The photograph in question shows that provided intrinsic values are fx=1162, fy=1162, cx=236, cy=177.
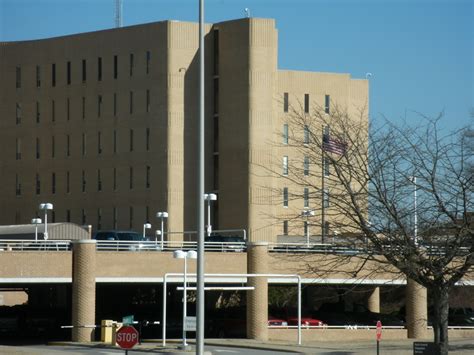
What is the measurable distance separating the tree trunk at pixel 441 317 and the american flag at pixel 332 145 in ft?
15.4

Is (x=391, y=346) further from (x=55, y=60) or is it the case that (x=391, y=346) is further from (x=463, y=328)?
(x=55, y=60)

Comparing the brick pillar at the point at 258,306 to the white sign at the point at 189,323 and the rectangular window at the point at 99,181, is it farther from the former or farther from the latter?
the rectangular window at the point at 99,181

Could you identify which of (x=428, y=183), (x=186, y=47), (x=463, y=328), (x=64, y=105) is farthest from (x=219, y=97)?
(x=428, y=183)

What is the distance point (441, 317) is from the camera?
27.5 metres

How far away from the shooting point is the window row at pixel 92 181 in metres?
85.1

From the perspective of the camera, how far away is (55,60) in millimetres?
89688

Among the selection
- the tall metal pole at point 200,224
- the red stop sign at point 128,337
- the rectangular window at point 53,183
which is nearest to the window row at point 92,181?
the rectangular window at point 53,183

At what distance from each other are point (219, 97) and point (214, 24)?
538cm

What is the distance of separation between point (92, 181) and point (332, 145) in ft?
190

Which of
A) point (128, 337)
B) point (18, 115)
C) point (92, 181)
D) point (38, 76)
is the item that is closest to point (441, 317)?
point (128, 337)

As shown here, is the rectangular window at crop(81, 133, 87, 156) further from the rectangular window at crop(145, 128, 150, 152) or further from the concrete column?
the concrete column

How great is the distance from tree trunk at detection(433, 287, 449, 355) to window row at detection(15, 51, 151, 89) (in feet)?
192

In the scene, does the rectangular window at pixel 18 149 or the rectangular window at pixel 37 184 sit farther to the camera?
the rectangular window at pixel 18 149

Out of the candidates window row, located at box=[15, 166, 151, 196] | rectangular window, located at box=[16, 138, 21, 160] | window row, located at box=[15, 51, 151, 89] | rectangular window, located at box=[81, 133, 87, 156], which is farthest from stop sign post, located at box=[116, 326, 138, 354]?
rectangular window, located at box=[16, 138, 21, 160]
